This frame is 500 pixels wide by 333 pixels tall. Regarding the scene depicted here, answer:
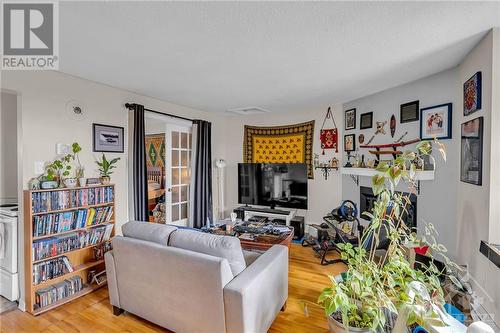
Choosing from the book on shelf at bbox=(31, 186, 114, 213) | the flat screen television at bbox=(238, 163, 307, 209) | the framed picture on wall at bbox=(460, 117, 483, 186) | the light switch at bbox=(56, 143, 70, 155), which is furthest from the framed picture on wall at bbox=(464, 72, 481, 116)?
the light switch at bbox=(56, 143, 70, 155)

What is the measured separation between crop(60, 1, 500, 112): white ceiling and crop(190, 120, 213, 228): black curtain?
1.39 meters

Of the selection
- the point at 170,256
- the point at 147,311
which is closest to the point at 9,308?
the point at 147,311

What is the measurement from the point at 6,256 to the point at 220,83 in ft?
9.28

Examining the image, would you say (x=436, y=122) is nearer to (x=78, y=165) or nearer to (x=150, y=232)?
(x=150, y=232)

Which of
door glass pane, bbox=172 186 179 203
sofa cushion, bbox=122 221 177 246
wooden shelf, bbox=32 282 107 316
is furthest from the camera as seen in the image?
door glass pane, bbox=172 186 179 203

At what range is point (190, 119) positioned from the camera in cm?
434

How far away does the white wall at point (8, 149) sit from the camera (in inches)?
106

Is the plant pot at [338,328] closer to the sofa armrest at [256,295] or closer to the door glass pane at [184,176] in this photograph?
the sofa armrest at [256,295]

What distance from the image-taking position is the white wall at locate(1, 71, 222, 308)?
2.30 metres

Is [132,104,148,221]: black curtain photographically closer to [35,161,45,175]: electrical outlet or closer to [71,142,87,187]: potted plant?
[71,142,87,187]: potted plant

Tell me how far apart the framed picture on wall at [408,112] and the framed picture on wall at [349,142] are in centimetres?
77

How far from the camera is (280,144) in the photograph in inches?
188

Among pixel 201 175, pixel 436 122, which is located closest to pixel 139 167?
pixel 201 175

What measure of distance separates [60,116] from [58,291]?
1.77 m
